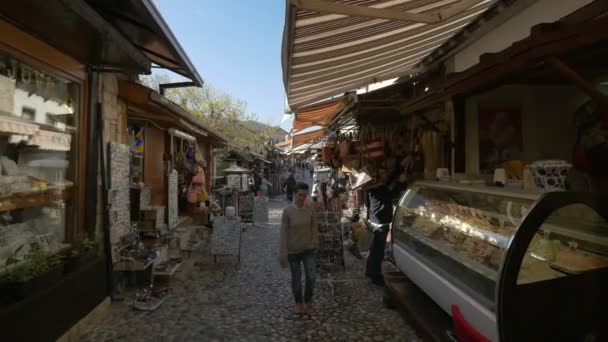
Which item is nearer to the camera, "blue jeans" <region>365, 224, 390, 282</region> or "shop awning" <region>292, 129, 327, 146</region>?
"blue jeans" <region>365, 224, 390, 282</region>

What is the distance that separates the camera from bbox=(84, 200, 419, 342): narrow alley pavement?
370cm

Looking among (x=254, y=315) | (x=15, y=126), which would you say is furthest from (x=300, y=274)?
(x=15, y=126)

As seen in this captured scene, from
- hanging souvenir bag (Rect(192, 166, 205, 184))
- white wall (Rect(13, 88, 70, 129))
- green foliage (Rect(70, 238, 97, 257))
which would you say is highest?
white wall (Rect(13, 88, 70, 129))

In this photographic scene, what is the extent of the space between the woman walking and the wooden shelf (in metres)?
2.57

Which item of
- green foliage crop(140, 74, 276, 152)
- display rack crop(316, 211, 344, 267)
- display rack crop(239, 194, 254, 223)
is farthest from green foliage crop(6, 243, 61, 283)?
green foliage crop(140, 74, 276, 152)

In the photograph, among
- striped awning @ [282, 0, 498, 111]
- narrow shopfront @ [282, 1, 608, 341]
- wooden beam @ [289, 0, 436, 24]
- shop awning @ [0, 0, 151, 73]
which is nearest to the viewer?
narrow shopfront @ [282, 1, 608, 341]

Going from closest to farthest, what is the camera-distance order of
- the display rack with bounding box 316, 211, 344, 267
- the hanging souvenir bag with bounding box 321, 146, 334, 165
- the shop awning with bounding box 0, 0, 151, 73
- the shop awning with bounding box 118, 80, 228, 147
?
the shop awning with bounding box 0, 0, 151, 73 → the shop awning with bounding box 118, 80, 228, 147 → the display rack with bounding box 316, 211, 344, 267 → the hanging souvenir bag with bounding box 321, 146, 334, 165

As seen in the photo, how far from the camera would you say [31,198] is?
3.41 meters

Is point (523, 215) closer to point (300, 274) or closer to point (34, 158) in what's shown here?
point (300, 274)

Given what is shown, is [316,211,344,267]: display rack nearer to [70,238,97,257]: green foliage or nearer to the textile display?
the textile display

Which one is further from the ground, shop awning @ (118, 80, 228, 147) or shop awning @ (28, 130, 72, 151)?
shop awning @ (118, 80, 228, 147)

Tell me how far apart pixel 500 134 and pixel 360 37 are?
2259 mm

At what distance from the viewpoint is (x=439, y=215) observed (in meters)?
3.72

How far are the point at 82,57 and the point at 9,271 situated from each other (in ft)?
7.75
